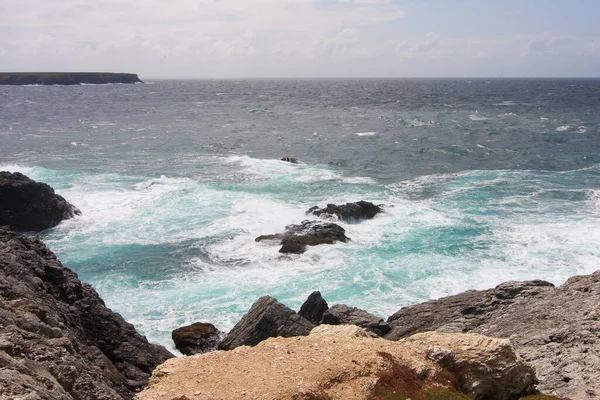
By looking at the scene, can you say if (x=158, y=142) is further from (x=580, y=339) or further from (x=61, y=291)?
(x=580, y=339)

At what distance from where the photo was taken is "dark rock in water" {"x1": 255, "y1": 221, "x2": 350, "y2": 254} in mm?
32688

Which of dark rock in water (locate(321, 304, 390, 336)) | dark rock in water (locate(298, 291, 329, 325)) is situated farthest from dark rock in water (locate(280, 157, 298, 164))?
dark rock in water (locate(321, 304, 390, 336))

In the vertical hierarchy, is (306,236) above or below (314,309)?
above

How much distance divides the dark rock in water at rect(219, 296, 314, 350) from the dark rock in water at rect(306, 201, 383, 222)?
1792cm

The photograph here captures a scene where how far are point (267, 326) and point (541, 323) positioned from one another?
990 cm

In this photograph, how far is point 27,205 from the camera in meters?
37.4

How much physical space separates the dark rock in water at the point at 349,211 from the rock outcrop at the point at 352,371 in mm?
22750

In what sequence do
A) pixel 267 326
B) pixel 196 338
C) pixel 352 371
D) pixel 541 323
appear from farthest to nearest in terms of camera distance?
pixel 196 338 < pixel 267 326 < pixel 541 323 < pixel 352 371

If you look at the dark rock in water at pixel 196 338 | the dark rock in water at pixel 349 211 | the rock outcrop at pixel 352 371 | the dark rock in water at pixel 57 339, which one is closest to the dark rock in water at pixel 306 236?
the dark rock in water at pixel 349 211

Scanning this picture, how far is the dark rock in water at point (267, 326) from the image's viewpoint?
65.8 feet

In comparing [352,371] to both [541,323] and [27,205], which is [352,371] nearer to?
[541,323]

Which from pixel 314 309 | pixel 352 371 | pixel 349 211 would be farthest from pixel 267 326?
pixel 349 211

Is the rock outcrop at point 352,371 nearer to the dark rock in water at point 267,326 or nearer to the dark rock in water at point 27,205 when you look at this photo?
the dark rock in water at point 267,326

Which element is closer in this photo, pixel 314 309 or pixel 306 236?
pixel 314 309
